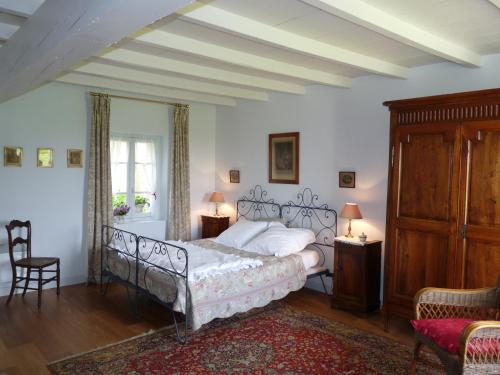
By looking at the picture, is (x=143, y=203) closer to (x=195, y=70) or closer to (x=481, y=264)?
(x=195, y=70)

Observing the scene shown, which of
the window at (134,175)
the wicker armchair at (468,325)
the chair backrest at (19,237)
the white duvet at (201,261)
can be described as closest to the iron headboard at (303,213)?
the white duvet at (201,261)

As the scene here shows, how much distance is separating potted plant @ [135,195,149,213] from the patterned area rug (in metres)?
2.57

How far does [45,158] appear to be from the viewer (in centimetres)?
527

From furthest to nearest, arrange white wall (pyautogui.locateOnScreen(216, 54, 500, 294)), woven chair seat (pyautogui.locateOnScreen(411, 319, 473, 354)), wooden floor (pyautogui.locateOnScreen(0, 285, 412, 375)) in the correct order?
white wall (pyautogui.locateOnScreen(216, 54, 500, 294))
wooden floor (pyautogui.locateOnScreen(0, 285, 412, 375))
woven chair seat (pyautogui.locateOnScreen(411, 319, 473, 354))

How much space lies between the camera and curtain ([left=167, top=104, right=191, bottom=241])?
6.33 m

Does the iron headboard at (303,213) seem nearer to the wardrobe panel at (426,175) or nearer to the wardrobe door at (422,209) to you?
the wardrobe door at (422,209)

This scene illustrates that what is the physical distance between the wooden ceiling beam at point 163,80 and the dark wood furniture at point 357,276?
239 cm

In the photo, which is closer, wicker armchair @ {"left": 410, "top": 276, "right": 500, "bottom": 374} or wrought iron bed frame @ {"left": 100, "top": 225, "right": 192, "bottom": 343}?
wicker armchair @ {"left": 410, "top": 276, "right": 500, "bottom": 374}

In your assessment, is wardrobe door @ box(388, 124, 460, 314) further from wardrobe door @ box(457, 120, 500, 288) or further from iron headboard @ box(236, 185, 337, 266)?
iron headboard @ box(236, 185, 337, 266)

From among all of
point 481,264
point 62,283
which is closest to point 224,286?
point 481,264

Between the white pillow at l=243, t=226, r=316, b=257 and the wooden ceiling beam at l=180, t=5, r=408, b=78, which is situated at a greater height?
the wooden ceiling beam at l=180, t=5, r=408, b=78

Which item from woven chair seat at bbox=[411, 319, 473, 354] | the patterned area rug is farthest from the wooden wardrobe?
woven chair seat at bbox=[411, 319, 473, 354]

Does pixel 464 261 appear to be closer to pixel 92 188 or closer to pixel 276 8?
pixel 276 8

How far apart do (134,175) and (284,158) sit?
218 centimetres
